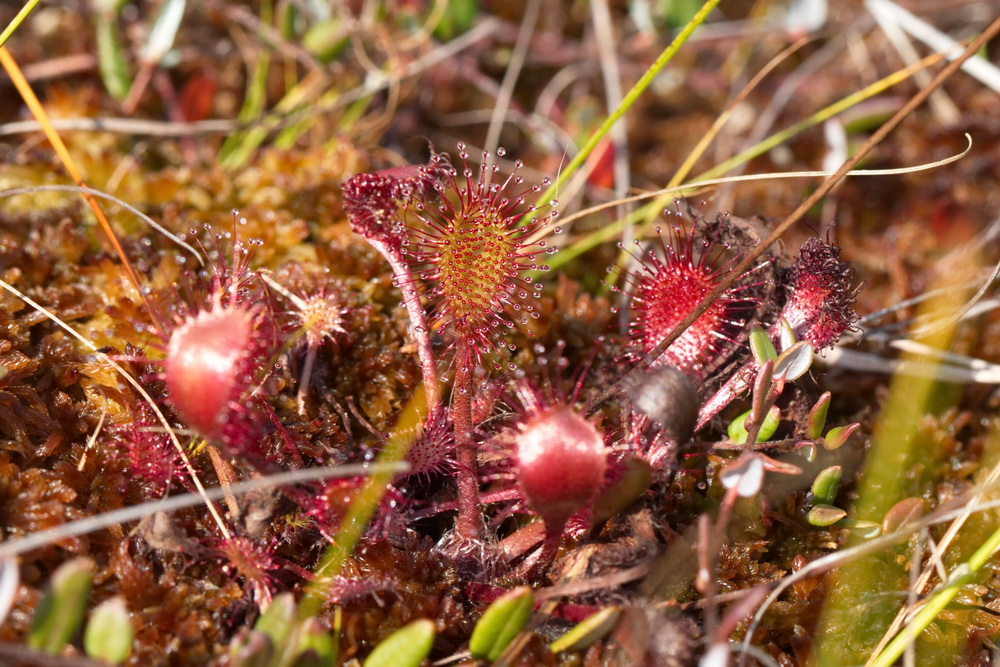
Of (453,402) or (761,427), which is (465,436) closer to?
(453,402)

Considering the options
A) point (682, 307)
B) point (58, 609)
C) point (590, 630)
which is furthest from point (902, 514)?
point (58, 609)

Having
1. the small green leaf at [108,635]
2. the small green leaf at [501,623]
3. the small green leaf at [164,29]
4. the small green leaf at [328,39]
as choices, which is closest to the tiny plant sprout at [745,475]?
the small green leaf at [501,623]

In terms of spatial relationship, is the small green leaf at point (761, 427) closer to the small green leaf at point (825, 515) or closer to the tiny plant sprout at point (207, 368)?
the small green leaf at point (825, 515)

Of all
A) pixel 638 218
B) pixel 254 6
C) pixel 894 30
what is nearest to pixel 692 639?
pixel 638 218

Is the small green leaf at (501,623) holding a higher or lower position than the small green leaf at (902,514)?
lower

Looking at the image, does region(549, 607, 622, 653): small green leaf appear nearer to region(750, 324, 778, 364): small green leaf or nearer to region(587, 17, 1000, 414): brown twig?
region(587, 17, 1000, 414): brown twig

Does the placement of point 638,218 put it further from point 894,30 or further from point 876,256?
point 894,30
